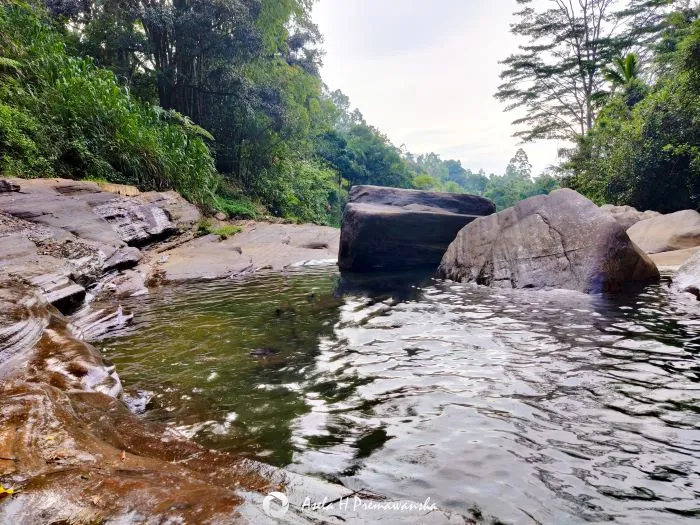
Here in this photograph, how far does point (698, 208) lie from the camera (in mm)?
11484

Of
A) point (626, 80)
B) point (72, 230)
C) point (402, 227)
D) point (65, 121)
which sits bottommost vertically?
point (72, 230)

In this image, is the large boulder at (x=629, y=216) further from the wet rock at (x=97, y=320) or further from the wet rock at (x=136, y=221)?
the wet rock at (x=136, y=221)

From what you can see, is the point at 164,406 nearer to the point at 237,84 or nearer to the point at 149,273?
the point at 149,273

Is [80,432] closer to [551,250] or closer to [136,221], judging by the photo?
[551,250]

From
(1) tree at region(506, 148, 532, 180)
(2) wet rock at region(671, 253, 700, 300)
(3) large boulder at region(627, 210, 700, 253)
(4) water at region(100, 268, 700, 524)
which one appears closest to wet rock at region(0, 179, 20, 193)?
(4) water at region(100, 268, 700, 524)

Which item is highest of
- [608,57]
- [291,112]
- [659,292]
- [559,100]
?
[608,57]

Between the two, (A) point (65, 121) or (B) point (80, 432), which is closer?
(B) point (80, 432)

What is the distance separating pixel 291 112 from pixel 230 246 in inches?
364

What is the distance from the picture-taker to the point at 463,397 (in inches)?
115

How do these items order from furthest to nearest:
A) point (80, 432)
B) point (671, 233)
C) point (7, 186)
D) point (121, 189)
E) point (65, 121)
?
point (121, 189), point (65, 121), point (671, 233), point (7, 186), point (80, 432)

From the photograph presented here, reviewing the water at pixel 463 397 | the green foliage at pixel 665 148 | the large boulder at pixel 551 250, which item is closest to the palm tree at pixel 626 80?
the green foliage at pixel 665 148

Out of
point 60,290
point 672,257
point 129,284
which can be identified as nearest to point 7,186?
point 129,284

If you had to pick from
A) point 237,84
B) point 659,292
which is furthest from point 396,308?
point 237,84

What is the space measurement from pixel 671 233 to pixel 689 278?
359 cm
